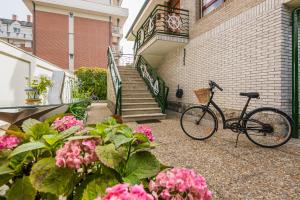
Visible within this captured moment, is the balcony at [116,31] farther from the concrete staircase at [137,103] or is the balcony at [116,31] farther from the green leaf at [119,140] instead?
the green leaf at [119,140]

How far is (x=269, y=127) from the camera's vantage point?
3635mm

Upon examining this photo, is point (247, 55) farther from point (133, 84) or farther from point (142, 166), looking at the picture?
point (142, 166)

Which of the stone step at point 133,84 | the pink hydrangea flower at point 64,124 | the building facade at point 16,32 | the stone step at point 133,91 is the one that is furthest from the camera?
the building facade at point 16,32

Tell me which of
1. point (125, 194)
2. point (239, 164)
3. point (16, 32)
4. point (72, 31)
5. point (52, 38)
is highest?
point (16, 32)

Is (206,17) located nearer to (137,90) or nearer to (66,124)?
(137,90)

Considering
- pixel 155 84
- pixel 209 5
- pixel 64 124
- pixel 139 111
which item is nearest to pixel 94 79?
pixel 155 84

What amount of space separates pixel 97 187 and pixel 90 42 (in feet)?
68.7

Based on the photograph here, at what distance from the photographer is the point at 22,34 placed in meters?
38.9

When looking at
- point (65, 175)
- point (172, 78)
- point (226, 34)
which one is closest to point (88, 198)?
point (65, 175)

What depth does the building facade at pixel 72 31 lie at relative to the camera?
703 inches

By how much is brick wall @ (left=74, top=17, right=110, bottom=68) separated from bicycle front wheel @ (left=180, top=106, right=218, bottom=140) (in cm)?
1691

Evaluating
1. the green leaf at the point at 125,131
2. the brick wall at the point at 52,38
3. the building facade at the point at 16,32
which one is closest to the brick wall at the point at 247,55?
the green leaf at the point at 125,131

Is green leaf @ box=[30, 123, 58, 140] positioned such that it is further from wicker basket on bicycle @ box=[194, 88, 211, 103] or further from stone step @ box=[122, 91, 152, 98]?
stone step @ box=[122, 91, 152, 98]

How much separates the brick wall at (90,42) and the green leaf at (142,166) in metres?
19.8
